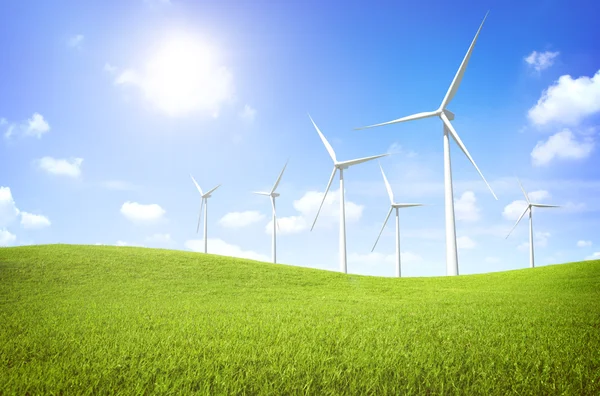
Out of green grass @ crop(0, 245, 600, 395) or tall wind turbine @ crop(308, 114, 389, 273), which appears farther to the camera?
tall wind turbine @ crop(308, 114, 389, 273)

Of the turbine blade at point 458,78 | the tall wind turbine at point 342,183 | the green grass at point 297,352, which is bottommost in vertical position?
the green grass at point 297,352

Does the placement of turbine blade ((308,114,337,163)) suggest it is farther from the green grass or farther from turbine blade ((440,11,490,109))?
the green grass

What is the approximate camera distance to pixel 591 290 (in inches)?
1067

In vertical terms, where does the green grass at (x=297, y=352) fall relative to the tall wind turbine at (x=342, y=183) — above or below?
below

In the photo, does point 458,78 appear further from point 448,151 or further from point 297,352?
point 297,352

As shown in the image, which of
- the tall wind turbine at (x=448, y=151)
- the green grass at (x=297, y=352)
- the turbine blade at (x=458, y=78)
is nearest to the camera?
the green grass at (x=297, y=352)

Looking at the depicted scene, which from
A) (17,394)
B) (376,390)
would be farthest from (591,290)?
(17,394)

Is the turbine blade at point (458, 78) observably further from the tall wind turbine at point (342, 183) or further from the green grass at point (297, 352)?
the green grass at point (297, 352)

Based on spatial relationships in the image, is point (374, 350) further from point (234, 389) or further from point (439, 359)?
point (234, 389)

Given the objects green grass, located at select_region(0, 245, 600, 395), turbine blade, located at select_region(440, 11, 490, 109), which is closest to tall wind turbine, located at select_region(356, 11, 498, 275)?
turbine blade, located at select_region(440, 11, 490, 109)

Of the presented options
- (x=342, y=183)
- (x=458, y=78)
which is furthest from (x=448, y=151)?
(x=342, y=183)

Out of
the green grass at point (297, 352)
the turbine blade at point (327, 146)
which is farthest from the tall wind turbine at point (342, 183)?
the green grass at point (297, 352)

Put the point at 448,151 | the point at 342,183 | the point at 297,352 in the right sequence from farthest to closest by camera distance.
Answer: the point at 342,183, the point at 448,151, the point at 297,352

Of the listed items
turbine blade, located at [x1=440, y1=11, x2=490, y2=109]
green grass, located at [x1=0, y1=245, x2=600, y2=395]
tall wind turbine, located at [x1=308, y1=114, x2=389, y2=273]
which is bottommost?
green grass, located at [x1=0, y1=245, x2=600, y2=395]
